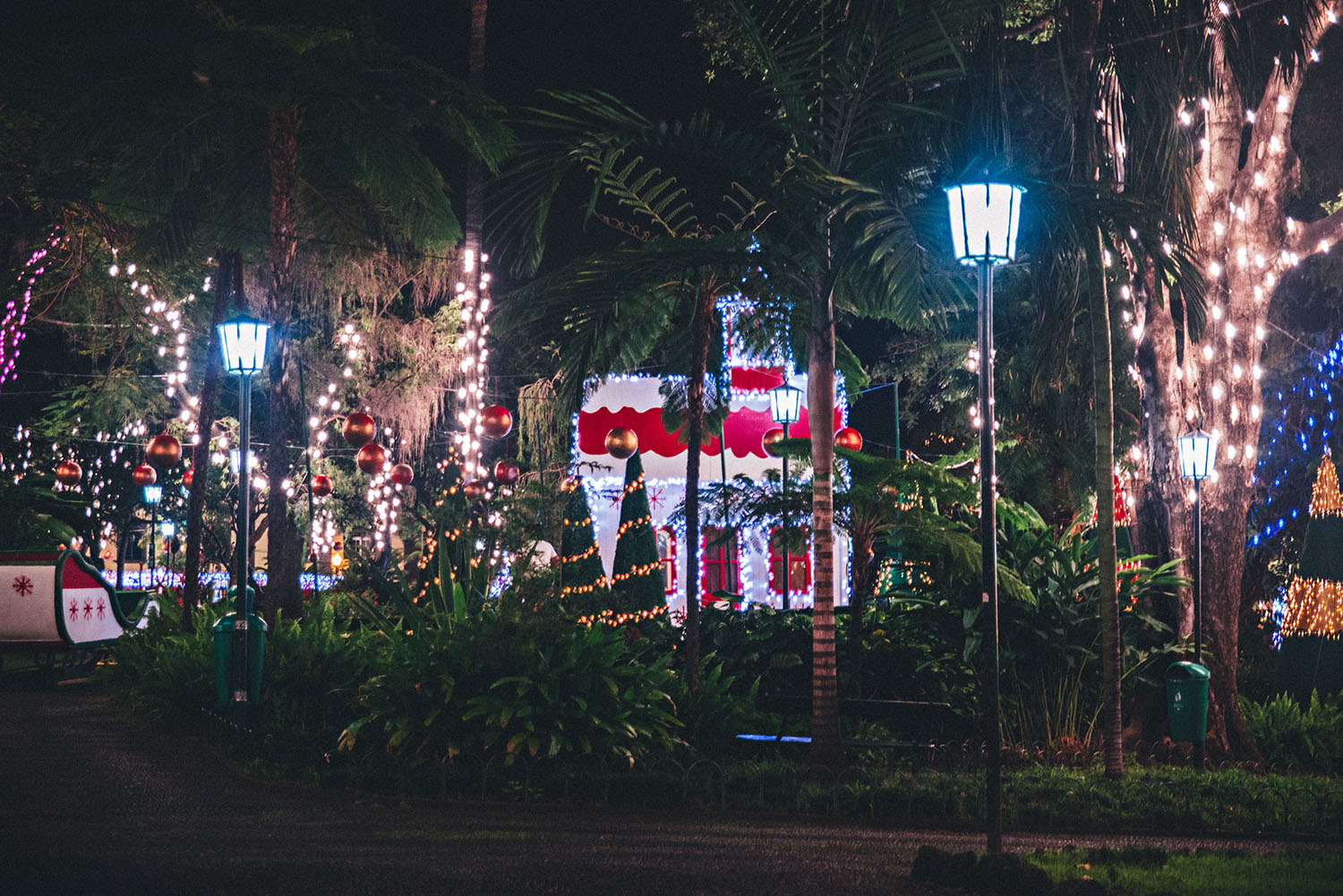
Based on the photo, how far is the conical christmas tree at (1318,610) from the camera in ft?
43.3

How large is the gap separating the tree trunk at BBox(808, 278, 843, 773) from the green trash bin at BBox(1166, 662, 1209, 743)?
3.11 metres

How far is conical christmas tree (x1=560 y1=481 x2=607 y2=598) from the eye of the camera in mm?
16234

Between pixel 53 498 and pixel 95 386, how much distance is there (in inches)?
103

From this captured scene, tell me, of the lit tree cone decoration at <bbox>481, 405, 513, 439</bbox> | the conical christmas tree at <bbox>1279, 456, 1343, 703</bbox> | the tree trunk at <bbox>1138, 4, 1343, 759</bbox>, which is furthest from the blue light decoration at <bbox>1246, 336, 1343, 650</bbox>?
the lit tree cone decoration at <bbox>481, 405, 513, 439</bbox>

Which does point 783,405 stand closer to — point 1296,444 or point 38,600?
point 1296,444

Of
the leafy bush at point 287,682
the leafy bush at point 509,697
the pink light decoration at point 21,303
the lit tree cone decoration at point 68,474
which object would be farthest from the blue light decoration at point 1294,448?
the lit tree cone decoration at point 68,474

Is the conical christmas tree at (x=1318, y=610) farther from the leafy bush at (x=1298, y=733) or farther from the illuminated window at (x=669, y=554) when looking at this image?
the illuminated window at (x=669, y=554)

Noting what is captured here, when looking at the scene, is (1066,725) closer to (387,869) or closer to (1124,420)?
(387,869)

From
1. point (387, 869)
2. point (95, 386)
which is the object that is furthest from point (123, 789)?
point (95, 386)

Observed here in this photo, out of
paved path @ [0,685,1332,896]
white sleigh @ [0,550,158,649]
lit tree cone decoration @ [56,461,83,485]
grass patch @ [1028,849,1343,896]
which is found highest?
lit tree cone decoration @ [56,461,83,485]

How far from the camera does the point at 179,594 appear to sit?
1930 centimetres

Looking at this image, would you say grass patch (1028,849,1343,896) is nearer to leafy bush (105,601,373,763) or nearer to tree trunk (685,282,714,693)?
tree trunk (685,282,714,693)

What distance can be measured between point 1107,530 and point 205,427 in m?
12.5

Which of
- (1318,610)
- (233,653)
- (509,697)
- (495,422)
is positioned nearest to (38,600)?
(495,422)
